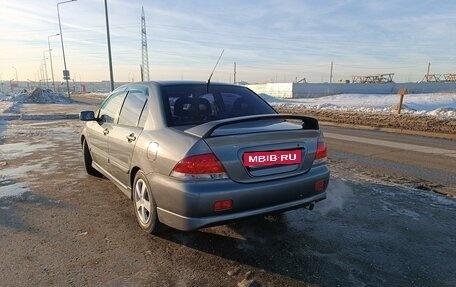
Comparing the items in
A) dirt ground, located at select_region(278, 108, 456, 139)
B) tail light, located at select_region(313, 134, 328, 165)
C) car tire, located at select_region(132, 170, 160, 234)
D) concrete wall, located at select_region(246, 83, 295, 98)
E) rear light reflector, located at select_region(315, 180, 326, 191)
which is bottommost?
concrete wall, located at select_region(246, 83, 295, 98)

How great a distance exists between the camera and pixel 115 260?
338 cm

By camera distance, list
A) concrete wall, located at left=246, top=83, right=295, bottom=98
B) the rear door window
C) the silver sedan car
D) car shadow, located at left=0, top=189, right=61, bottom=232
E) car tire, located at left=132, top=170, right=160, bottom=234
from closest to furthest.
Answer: the silver sedan car < car tire, located at left=132, top=170, right=160, bottom=234 < car shadow, located at left=0, top=189, right=61, bottom=232 < the rear door window < concrete wall, located at left=246, top=83, right=295, bottom=98

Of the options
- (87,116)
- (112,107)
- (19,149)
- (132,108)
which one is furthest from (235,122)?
(19,149)

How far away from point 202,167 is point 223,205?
1.23 feet

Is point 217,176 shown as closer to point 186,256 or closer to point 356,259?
point 186,256

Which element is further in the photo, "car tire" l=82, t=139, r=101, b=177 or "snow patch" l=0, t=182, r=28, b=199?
"car tire" l=82, t=139, r=101, b=177

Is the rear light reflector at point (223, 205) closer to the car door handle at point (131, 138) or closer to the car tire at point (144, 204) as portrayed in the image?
the car tire at point (144, 204)

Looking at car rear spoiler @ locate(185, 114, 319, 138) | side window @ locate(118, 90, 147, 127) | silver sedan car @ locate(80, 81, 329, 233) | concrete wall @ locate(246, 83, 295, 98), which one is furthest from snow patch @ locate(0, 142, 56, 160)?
concrete wall @ locate(246, 83, 295, 98)

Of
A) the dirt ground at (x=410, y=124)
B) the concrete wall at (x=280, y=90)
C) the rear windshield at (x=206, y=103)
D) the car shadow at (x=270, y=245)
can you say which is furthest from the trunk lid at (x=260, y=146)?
the concrete wall at (x=280, y=90)

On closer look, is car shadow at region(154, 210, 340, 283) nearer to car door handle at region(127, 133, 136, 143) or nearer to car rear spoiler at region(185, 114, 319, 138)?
car rear spoiler at region(185, 114, 319, 138)

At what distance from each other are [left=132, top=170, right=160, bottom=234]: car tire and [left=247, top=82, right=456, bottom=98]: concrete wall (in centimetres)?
5771

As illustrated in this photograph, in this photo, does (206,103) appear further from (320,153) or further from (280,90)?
(280,90)

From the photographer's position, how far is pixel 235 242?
3.74 meters

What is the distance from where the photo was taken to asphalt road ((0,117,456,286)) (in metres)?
3.08
